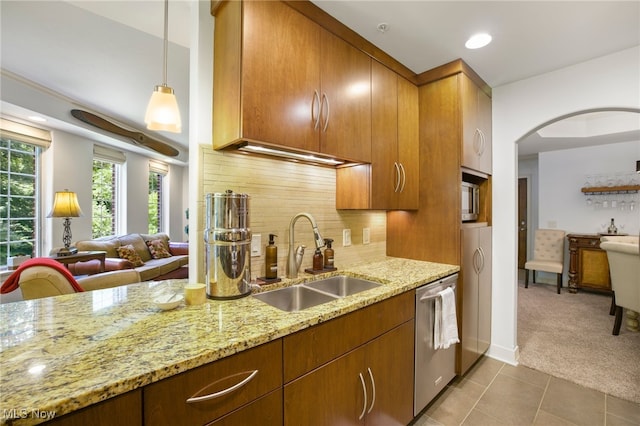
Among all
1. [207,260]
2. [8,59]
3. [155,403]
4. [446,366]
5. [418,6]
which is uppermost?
[8,59]

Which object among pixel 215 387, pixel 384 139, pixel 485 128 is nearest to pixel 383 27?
pixel 384 139

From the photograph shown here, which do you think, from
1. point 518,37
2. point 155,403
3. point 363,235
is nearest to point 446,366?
point 363,235

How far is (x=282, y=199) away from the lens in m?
1.79

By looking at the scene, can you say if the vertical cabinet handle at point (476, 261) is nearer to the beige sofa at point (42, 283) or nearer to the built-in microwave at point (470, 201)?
the built-in microwave at point (470, 201)

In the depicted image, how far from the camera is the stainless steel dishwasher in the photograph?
5.63ft

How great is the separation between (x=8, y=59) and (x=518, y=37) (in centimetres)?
421

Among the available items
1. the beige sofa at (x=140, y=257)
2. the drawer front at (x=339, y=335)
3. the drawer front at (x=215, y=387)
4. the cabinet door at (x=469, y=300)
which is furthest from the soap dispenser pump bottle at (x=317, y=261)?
the beige sofa at (x=140, y=257)

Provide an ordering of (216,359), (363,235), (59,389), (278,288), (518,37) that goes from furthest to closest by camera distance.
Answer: (363,235)
(518,37)
(278,288)
(216,359)
(59,389)

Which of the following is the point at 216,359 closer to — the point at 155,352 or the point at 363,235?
the point at 155,352

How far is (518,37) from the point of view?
1.83 meters

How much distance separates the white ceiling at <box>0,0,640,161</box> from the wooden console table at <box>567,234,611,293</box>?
3533mm

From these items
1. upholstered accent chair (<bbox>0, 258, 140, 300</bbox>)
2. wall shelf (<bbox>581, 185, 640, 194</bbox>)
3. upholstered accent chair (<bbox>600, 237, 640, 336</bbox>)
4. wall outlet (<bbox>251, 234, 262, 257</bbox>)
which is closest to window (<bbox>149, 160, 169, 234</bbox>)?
upholstered accent chair (<bbox>0, 258, 140, 300</bbox>)

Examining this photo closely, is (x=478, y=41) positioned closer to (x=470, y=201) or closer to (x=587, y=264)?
(x=470, y=201)

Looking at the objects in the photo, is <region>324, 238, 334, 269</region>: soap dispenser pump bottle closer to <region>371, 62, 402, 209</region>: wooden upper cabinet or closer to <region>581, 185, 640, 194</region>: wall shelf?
<region>371, 62, 402, 209</region>: wooden upper cabinet
